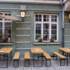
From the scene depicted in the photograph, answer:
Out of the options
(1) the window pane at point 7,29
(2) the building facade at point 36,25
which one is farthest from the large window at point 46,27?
(1) the window pane at point 7,29

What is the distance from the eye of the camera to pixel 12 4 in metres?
12.0

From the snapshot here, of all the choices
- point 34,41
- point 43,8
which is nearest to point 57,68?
point 34,41

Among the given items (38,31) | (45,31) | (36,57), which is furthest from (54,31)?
(36,57)

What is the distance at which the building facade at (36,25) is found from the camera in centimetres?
1199

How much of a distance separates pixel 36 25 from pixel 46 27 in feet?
1.92

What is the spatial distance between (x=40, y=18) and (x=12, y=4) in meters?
1.73

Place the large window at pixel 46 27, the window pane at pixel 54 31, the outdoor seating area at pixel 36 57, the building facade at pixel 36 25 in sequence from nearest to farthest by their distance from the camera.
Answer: the outdoor seating area at pixel 36 57, the building facade at pixel 36 25, the large window at pixel 46 27, the window pane at pixel 54 31

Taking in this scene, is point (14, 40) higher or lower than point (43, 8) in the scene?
lower

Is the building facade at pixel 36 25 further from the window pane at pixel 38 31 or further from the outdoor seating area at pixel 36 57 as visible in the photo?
the outdoor seating area at pixel 36 57

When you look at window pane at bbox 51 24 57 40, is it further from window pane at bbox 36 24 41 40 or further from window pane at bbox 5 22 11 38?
window pane at bbox 5 22 11 38

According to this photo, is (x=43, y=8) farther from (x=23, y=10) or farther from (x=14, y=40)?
(x=14, y=40)

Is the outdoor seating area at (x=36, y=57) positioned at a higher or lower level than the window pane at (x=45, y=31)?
lower

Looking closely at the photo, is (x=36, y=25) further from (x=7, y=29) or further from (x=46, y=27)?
(x=7, y=29)

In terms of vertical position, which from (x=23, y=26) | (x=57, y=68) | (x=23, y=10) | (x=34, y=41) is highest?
(x=23, y=10)
